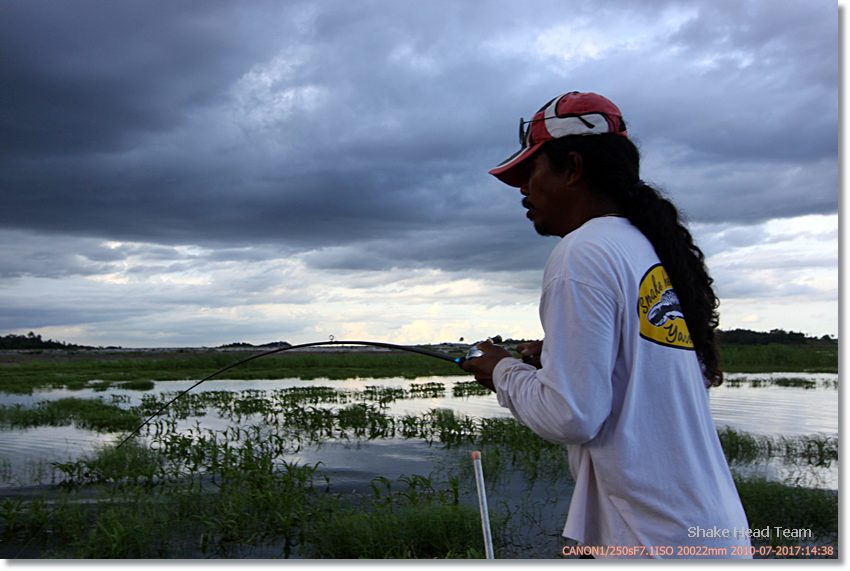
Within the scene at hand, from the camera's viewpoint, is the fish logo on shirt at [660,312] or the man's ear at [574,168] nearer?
the fish logo on shirt at [660,312]

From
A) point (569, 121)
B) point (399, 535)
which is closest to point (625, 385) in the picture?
point (569, 121)

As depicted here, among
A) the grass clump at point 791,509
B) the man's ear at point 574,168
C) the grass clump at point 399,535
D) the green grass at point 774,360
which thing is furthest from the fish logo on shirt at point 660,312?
the green grass at point 774,360

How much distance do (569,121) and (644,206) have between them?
0.27 metres

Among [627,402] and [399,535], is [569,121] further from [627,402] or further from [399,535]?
[399,535]

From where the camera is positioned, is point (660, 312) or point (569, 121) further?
point (569, 121)

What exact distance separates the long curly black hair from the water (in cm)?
651

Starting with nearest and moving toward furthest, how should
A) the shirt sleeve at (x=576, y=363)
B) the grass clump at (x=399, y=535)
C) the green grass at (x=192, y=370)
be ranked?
1. the shirt sleeve at (x=576, y=363)
2. the grass clump at (x=399, y=535)
3. the green grass at (x=192, y=370)

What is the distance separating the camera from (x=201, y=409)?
14414 millimetres

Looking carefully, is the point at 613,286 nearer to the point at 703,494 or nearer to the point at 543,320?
the point at 543,320

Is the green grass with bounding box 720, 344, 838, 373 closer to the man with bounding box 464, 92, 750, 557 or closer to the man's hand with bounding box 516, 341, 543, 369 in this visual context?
the man's hand with bounding box 516, 341, 543, 369

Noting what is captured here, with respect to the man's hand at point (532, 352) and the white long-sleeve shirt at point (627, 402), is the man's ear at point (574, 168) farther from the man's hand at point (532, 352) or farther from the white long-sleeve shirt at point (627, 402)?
the man's hand at point (532, 352)

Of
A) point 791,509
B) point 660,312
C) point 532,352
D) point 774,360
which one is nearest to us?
point 660,312

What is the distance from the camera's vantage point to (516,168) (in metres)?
1.78

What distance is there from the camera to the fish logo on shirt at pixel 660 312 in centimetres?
148
